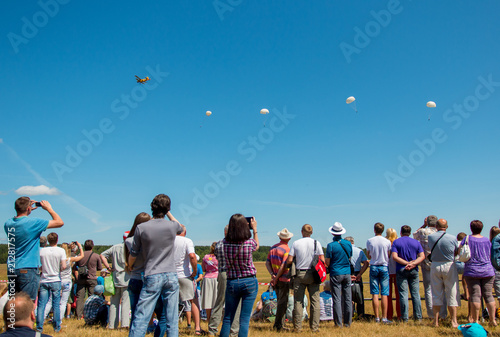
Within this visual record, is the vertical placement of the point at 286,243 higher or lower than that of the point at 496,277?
higher

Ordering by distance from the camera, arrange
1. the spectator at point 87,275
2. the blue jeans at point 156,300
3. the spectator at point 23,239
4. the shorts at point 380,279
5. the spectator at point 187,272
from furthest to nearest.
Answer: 1. the spectator at point 87,275
2. the shorts at point 380,279
3. the spectator at point 187,272
4. the spectator at point 23,239
5. the blue jeans at point 156,300

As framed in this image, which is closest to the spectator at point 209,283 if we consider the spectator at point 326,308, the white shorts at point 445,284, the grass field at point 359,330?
the grass field at point 359,330

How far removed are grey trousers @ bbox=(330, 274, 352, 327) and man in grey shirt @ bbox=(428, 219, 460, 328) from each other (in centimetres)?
156

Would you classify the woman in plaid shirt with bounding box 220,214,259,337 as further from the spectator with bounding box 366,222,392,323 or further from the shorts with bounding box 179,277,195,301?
the spectator with bounding box 366,222,392,323

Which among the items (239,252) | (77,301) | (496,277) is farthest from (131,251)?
(496,277)

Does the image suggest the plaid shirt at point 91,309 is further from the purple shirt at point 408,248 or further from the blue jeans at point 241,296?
the purple shirt at point 408,248

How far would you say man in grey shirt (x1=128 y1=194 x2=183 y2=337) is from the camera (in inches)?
161

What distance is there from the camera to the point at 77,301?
9383 mm

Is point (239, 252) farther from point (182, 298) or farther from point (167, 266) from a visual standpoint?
point (182, 298)

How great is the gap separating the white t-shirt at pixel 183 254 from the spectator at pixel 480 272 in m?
4.96

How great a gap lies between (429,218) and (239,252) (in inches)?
203

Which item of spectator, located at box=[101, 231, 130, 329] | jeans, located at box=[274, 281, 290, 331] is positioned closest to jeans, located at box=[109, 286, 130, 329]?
spectator, located at box=[101, 231, 130, 329]

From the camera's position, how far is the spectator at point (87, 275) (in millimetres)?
9219

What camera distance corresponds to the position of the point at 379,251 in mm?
7602
